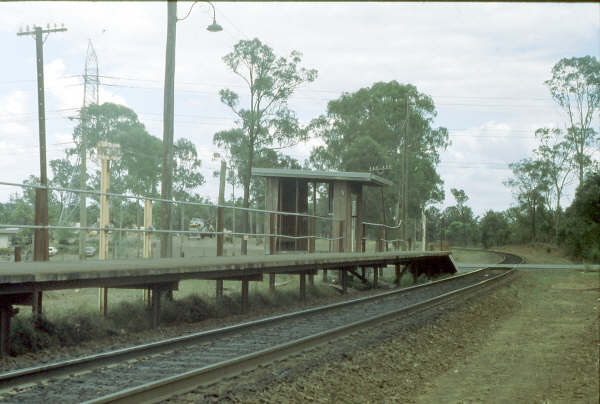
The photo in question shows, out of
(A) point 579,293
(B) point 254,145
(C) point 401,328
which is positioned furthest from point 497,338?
(B) point 254,145

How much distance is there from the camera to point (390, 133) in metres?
47.6

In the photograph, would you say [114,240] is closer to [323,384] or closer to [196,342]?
[196,342]

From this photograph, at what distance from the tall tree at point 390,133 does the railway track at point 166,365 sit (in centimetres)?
3683

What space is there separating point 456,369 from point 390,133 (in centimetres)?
4058

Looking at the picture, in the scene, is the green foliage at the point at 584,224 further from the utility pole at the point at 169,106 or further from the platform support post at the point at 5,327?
the platform support post at the point at 5,327

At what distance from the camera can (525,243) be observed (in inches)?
2453

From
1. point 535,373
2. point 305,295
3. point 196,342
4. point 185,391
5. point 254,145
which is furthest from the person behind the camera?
point 254,145

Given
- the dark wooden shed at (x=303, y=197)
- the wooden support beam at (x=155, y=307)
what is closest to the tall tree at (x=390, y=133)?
the dark wooden shed at (x=303, y=197)

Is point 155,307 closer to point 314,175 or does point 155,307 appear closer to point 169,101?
point 169,101

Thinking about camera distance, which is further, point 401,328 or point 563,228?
point 563,228

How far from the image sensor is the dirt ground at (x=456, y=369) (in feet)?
20.6

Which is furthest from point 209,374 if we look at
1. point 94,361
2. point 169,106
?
point 169,106

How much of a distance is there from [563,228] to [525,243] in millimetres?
20141

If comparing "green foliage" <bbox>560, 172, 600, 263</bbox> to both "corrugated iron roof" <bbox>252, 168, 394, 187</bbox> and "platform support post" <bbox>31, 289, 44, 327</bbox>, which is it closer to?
"corrugated iron roof" <bbox>252, 168, 394, 187</bbox>
